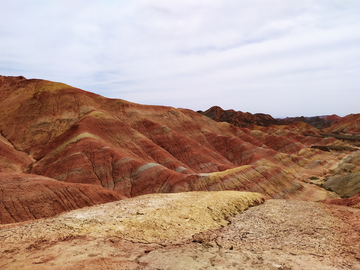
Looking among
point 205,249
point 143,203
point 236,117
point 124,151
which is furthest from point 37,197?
point 236,117

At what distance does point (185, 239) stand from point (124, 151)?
45.4m

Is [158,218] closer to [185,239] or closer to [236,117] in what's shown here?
[185,239]

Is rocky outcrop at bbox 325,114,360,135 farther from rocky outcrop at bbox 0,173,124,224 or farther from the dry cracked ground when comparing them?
rocky outcrop at bbox 0,173,124,224

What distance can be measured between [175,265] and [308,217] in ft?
48.5

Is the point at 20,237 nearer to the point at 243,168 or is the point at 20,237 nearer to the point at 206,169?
the point at 243,168

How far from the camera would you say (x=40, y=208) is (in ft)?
84.1

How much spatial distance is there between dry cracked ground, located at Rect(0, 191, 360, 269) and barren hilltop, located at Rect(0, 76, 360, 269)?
0.24ft

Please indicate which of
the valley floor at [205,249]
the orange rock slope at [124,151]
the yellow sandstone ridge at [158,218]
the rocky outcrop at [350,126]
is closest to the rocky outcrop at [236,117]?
the rocky outcrop at [350,126]

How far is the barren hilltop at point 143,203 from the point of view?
39.0 feet

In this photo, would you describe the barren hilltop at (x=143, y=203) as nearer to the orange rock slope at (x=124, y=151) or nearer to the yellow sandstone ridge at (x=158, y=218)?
the yellow sandstone ridge at (x=158, y=218)

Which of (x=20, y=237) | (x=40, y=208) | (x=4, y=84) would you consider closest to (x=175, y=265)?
(x=20, y=237)

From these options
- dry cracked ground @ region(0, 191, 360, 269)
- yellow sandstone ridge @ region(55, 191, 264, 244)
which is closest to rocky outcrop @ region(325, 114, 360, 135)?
dry cracked ground @ region(0, 191, 360, 269)

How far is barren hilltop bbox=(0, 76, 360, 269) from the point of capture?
11.9m

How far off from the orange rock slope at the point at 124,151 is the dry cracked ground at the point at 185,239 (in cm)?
1431
